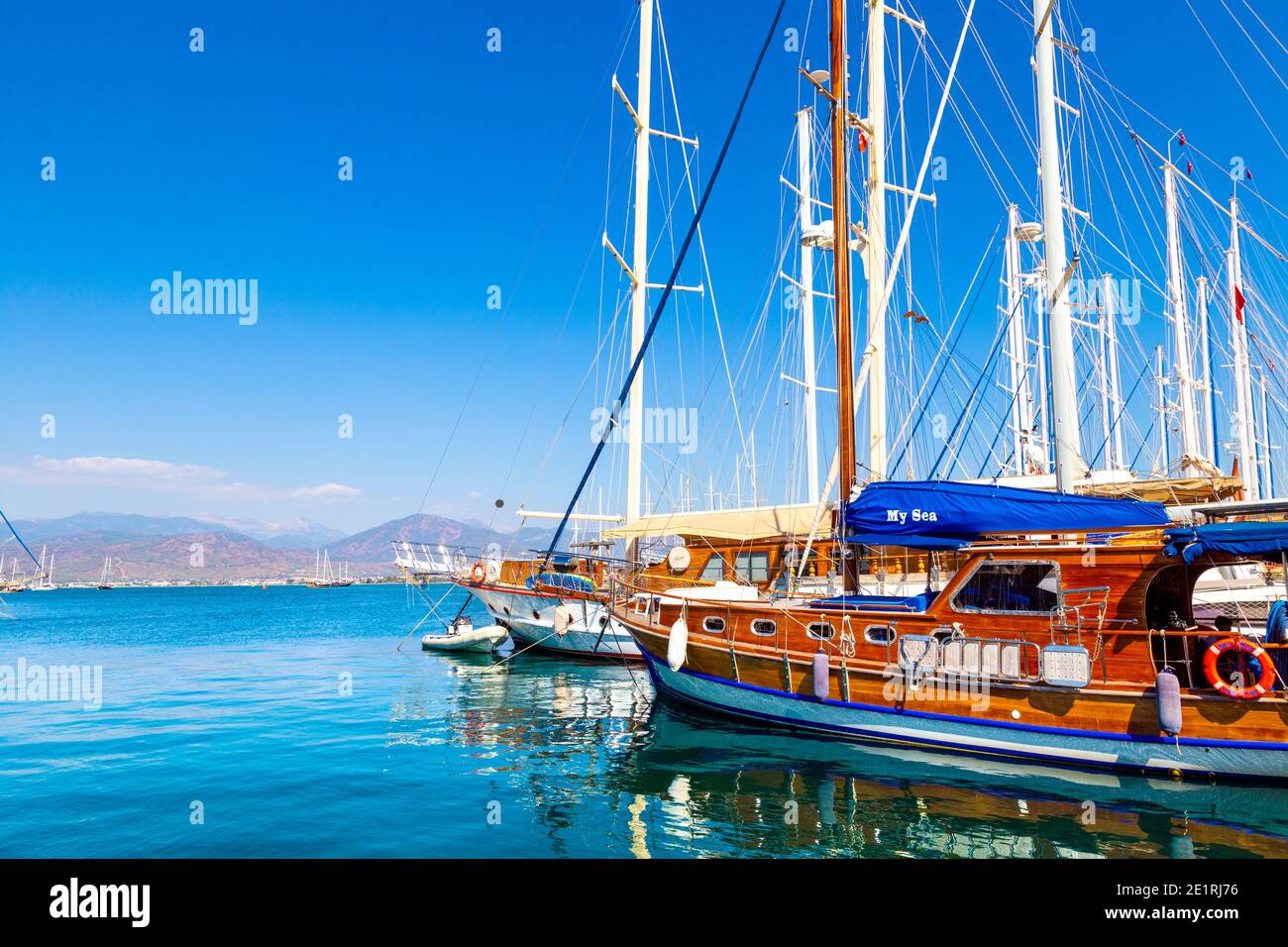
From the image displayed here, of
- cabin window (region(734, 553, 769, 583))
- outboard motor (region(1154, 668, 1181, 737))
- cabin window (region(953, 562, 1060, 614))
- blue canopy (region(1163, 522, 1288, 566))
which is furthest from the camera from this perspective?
cabin window (region(734, 553, 769, 583))

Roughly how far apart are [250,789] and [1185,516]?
15.7 metres

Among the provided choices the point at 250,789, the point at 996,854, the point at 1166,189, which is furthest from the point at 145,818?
the point at 1166,189

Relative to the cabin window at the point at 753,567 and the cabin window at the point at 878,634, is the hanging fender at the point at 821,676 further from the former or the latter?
the cabin window at the point at 753,567

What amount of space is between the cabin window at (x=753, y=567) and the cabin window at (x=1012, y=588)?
31.7 feet

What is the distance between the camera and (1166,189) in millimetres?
28797

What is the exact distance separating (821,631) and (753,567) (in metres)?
8.58

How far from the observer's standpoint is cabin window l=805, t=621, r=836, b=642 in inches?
561

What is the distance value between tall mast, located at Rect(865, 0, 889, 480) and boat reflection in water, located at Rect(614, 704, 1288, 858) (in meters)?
8.96

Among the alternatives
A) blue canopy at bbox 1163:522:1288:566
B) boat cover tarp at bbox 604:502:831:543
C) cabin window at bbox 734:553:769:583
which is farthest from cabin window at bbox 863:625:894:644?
cabin window at bbox 734:553:769:583

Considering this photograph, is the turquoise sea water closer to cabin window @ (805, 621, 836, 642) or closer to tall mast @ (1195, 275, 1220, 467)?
cabin window @ (805, 621, 836, 642)
